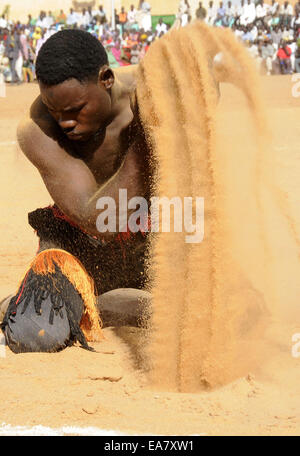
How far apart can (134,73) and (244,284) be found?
1.24 meters

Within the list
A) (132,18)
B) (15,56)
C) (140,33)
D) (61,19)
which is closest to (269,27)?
(140,33)

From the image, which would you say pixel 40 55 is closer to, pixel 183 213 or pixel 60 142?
pixel 60 142

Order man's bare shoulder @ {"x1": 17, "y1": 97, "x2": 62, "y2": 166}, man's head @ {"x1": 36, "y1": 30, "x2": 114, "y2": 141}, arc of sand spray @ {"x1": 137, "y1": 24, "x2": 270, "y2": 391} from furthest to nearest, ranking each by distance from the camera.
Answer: man's bare shoulder @ {"x1": 17, "y1": 97, "x2": 62, "y2": 166}, man's head @ {"x1": 36, "y1": 30, "x2": 114, "y2": 141}, arc of sand spray @ {"x1": 137, "y1": 24, "x2": 270, "y2": 391}

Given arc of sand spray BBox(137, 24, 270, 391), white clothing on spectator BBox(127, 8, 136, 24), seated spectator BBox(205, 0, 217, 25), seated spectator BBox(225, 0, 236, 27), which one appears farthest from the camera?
white clothing on spectator BBox(127, 8, 136, 24)

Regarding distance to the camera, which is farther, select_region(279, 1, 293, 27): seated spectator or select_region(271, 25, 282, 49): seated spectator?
select_region(279, 1, 293, 27): seated spectator

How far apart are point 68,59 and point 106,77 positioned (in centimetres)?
24

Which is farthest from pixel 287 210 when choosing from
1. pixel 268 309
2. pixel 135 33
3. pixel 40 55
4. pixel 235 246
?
pixel 135 33

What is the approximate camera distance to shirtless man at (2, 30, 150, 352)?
127 inches

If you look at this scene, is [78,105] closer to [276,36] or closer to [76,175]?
[76,175]

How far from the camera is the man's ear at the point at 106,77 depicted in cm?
333

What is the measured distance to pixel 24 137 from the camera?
3602 millimetres

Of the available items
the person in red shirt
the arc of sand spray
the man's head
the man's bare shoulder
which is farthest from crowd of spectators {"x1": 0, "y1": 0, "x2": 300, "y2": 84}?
the arc of sand spray

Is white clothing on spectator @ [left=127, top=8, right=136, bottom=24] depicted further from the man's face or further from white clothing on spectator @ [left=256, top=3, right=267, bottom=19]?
the man's face

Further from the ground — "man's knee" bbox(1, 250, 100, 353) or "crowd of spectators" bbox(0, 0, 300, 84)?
"crowd of spectators" bbox(0, 0, 300, 84)
